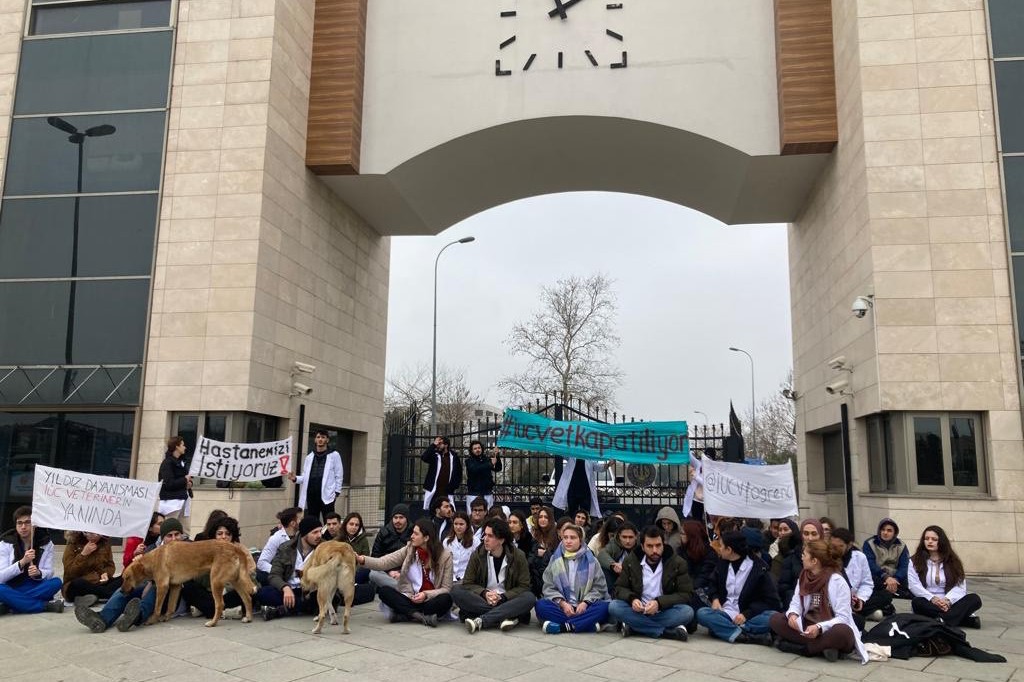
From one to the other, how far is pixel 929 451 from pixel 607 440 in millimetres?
5066

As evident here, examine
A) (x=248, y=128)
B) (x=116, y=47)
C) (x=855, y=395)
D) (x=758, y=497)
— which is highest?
(x=116, y=47)

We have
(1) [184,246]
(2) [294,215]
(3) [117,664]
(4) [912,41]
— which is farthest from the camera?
(2) [294,215]

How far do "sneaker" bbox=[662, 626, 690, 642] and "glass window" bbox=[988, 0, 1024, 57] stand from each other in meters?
11.6

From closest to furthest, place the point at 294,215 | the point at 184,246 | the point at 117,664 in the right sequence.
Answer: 1. the point at 117,664
2. the point at 184,246
3. the point at 294,215

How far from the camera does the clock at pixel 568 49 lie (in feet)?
53.9

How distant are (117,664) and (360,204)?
45.0 feet

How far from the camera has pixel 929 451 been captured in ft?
41.5

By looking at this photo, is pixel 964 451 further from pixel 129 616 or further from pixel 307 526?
pixel 129 616

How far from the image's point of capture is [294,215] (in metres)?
16.3

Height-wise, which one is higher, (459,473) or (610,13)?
(610,13)

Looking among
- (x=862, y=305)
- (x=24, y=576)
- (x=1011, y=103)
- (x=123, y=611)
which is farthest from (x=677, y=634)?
(x=1011, y=103)

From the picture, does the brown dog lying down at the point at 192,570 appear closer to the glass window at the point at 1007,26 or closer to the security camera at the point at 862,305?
the security camera at the point at 862,305

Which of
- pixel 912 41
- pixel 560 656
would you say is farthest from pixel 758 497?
pixel 912 41

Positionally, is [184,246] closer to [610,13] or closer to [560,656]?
[610,13]
